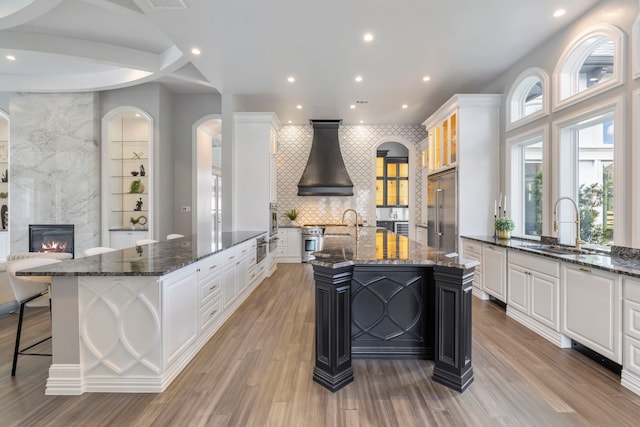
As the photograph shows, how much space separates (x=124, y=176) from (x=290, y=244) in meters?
3.85

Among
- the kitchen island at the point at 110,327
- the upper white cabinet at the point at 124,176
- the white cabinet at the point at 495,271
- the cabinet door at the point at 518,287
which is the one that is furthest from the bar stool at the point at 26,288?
the white cabinet at the point at 495,271

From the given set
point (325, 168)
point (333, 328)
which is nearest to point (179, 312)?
point (333, 328)

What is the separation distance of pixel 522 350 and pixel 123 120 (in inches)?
316

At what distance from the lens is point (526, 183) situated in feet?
14.5

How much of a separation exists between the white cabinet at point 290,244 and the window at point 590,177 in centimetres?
484

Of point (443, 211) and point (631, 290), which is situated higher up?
point (443, 211)

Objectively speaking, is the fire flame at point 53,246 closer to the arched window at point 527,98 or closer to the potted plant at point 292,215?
the potted plant at point 292,215

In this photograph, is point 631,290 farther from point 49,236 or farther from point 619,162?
point 49,236

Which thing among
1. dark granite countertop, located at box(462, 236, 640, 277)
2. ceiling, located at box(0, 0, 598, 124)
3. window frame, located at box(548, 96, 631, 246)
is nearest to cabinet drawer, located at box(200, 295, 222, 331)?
ceiling, located at box(0, 0, 598, 124)

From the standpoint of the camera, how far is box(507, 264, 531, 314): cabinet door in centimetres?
328

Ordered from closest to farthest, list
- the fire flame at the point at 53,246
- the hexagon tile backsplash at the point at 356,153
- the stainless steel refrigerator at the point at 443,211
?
the stainless steel refrigerator at the point at 443,211
the fire flame at the point at 53,246
the hexagon tile backsplash at the point at 356,153

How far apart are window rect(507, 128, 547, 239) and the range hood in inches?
139

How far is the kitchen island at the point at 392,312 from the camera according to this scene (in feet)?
7.02

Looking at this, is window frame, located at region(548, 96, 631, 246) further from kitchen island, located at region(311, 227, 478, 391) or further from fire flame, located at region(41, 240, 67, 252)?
fire flame, located at region(41, 240, 67, 252)
